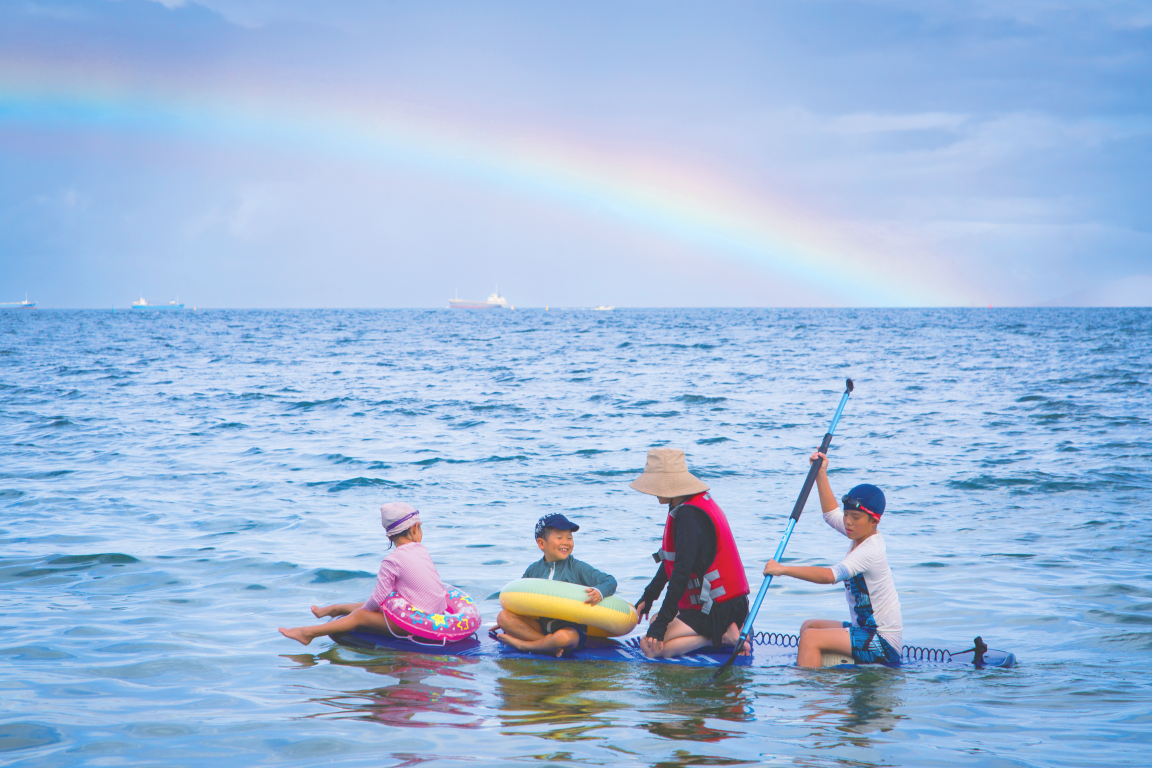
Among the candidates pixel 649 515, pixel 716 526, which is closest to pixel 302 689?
pixel 716 526

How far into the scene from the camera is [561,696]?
607 centimetres

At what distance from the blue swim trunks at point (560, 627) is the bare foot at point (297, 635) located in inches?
74.5

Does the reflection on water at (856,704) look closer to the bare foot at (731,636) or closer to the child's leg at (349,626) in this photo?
the bare foot at (731,636)

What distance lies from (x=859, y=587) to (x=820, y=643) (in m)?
0.56

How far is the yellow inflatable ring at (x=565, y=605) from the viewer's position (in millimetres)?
6633

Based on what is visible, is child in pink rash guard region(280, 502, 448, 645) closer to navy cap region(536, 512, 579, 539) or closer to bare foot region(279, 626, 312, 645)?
bare foot region(279, 626, 312, 645)

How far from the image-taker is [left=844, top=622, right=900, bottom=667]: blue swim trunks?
6.39 metres

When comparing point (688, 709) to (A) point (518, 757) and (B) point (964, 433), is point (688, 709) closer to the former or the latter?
(A) point (518, 757)

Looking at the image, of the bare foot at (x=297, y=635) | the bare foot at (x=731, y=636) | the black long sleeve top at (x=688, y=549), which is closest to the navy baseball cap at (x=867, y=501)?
the black long sleeve top at (x=688, y=549)

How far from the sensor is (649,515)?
13.0m

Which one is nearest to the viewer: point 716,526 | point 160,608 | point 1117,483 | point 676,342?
point 716,526

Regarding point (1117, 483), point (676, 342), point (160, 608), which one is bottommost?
point (160, 608)

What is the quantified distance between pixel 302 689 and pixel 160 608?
2804 millimetres

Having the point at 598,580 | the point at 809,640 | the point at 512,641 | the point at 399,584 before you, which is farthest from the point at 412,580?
the point at 809,640
